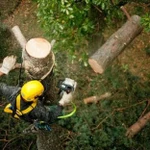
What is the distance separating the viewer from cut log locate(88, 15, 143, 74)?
5.59 m

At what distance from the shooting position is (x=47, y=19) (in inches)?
182

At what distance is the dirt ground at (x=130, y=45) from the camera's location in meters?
7.31

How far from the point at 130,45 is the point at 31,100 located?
187 inches

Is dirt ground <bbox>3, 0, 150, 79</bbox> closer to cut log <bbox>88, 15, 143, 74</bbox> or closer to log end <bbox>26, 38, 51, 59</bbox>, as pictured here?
cut log <bbox>88, 15, 143, 74</bbox>

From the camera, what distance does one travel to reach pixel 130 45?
7648 millimetres

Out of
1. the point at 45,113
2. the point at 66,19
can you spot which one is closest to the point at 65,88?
the point at 45,113

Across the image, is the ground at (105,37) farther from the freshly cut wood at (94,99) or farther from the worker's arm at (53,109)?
the worker's arm at (53,109)

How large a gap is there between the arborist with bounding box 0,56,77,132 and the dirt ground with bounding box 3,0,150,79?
11.1ft

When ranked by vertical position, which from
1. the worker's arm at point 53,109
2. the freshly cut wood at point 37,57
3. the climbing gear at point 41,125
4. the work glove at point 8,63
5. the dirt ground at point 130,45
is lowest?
the dirt ground at point 130,45

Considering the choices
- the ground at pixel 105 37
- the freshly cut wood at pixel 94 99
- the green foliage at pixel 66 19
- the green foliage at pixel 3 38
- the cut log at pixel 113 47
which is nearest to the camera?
the green foliage at pixel 66 19


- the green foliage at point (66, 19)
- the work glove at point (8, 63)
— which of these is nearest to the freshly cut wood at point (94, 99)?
the green foliage at point (66, 19)

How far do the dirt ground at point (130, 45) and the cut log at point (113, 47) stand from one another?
1.32 m

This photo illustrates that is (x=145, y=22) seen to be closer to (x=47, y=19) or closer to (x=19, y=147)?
(x=47, y=19)

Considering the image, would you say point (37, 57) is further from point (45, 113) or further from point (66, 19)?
point (66, 19)
